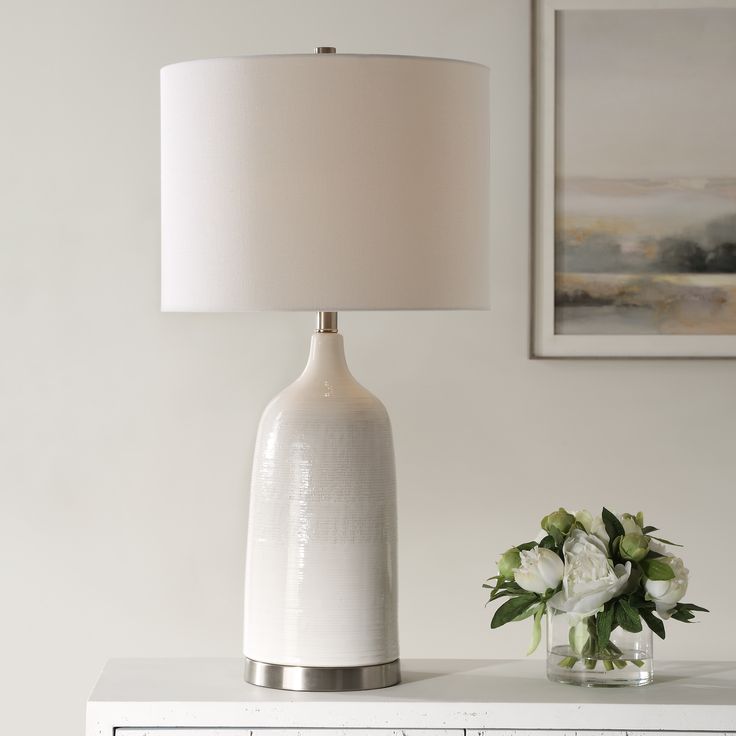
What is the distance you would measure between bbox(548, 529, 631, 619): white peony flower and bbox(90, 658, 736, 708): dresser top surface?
0.12m

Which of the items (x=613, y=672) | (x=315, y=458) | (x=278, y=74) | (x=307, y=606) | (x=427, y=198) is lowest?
(x=613, y=672)

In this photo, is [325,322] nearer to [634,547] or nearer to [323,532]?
[323,532]

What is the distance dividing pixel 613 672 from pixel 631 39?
105cm

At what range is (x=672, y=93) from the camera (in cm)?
187

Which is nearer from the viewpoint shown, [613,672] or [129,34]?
[613,672]

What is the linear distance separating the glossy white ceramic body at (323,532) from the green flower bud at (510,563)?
157 millimetres

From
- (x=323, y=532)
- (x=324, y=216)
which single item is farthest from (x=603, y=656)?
(x=324, y=216)

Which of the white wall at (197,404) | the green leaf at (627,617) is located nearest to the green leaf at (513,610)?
the green leaf at (627,617)

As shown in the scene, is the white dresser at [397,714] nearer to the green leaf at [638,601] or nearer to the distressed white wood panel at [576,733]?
the distressed white wood panel at [576,733]

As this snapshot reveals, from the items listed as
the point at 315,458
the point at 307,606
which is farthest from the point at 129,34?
the point at 307,606

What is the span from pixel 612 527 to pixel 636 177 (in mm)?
679

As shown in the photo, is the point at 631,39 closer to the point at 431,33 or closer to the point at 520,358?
the point at 431,33

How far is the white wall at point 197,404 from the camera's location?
1.89 metres

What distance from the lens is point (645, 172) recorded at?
1.87 meters
